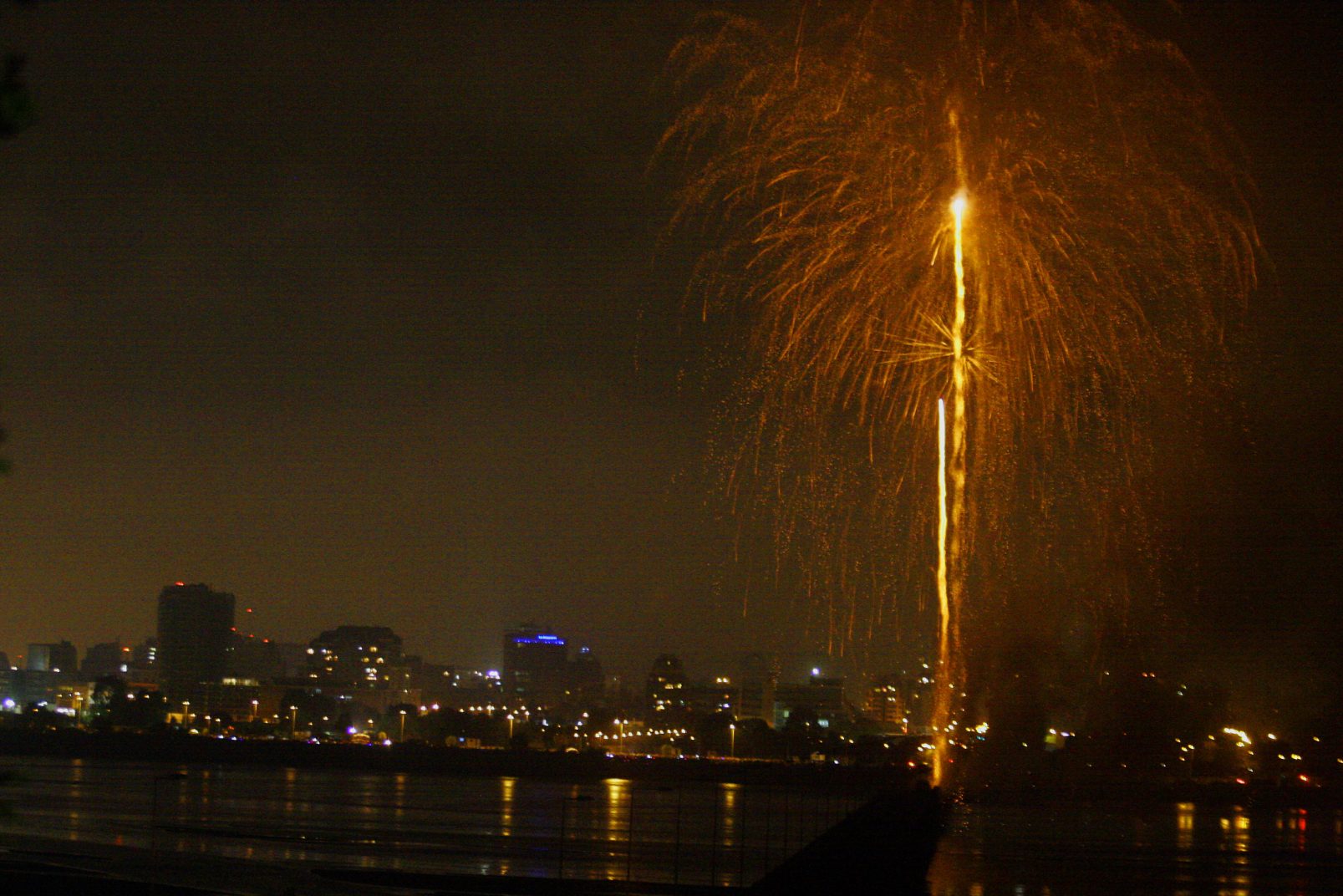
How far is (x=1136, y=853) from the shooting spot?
106 ft

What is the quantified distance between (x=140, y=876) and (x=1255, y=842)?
29426 millimetres

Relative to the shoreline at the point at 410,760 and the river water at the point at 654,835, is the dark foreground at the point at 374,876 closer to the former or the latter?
the river water at the point at 654,835

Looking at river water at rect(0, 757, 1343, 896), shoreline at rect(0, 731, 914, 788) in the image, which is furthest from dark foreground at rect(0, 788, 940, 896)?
shoreline at rect(0, 731, 914, 788)

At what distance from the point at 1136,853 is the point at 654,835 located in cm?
1223

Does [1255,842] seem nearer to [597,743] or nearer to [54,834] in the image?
[54,834]

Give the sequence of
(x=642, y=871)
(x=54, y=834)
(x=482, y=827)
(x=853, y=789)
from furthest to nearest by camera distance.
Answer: (x=853, y=789) → (x=482, y=827) → (x=54, y=834) → (x=642, y=871)

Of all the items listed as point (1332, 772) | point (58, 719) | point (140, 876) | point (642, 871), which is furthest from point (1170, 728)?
point (58, 719)

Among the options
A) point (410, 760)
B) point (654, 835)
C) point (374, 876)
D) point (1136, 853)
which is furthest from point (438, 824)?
point (410, 760)

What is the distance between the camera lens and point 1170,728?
332ft

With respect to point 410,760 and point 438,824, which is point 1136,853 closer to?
point 438,824

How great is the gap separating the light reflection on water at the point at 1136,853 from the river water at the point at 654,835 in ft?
0.29

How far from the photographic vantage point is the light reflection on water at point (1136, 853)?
24672 mm

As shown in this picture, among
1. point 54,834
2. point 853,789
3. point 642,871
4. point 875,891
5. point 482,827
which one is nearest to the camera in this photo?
point 875,891

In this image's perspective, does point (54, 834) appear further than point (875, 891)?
Yes
